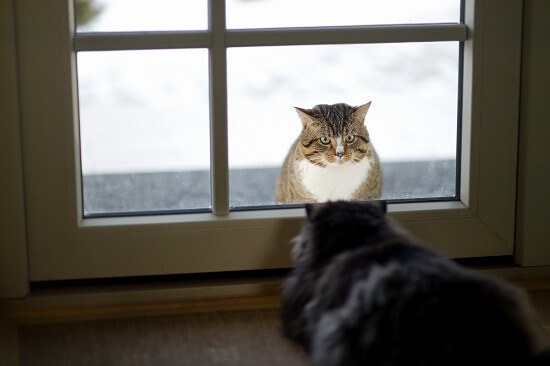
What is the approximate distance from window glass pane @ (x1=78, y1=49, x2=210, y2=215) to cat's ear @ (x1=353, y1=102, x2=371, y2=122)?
35cm

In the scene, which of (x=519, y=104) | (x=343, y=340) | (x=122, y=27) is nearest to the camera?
(x=343, y=340)

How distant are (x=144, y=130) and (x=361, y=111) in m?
0.48

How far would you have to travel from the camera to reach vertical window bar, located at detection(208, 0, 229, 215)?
1.56m

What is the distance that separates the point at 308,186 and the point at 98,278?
56cm

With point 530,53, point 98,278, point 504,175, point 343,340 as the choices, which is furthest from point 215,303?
point 530,53

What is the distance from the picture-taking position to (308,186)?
1.91 m

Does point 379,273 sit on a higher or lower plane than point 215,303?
higher

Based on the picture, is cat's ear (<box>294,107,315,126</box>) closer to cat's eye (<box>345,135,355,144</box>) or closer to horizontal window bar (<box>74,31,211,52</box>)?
cat's eye (<box>345,135,355,144</box>)

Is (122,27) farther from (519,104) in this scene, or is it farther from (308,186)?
(519,104)

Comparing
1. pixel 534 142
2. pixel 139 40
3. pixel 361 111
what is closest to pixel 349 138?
pixel 361 111

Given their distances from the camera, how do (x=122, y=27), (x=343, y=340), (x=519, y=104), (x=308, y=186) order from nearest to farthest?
1. (x=343, y=340)
2. (x=122, y=27)
3. (x=519, y=104)
4. (x=308, y=186)

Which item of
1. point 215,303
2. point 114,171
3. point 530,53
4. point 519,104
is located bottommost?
point 215,303

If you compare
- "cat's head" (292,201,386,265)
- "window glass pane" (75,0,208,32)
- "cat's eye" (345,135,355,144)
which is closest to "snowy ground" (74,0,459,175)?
"window glass pane" (75,0,208,32)

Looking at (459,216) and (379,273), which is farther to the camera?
(459,216)
